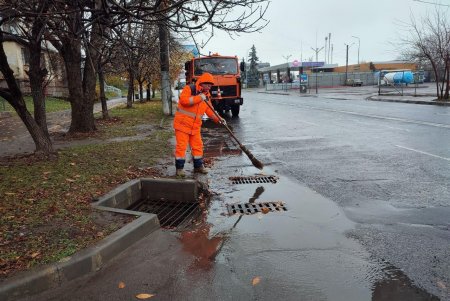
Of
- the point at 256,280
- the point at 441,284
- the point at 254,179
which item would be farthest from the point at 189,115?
the point at 441,284

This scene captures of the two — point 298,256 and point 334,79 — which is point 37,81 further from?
point 334,79

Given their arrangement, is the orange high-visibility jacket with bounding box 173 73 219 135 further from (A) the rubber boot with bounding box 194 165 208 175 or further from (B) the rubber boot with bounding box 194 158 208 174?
(A) the rubber boot with bounding box 194 165 208 175

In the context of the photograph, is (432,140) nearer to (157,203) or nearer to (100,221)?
(157,203)

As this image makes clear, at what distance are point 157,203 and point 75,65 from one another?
7527 mm

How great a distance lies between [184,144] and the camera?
22.4 feet

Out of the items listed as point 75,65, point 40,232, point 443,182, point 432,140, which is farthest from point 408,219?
point 75,65

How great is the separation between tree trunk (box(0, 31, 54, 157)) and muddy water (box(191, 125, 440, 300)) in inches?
157

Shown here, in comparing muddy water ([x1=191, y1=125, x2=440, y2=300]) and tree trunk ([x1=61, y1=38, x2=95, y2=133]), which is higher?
tree trunk ([x1=61, y1=38, x2=95, y2=133])

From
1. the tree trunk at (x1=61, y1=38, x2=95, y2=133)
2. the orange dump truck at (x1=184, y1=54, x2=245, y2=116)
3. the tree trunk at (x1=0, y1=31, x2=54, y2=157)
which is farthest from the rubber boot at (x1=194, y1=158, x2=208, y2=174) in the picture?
the orange dump truck at (x1=184, y1=54, x2=245, y2=116)

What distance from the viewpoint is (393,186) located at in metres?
6.11

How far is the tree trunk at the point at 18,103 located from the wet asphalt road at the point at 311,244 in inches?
132

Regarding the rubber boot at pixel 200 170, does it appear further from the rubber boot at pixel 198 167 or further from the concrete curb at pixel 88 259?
the concrete curb at pixel 88 259

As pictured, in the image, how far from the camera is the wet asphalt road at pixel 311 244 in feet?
10.8

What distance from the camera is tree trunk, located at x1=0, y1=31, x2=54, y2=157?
7316mm
